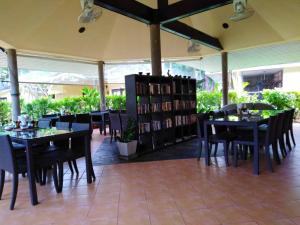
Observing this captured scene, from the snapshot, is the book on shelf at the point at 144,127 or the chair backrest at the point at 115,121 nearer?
the book on shelf at the point at 144,127

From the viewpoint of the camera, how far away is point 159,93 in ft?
20.5

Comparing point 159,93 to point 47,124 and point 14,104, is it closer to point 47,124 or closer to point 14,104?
point 47,124

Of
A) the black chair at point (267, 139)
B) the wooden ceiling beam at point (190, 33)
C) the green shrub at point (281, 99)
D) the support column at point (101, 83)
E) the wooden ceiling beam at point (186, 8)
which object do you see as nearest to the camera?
the black chair at point (267, 139)

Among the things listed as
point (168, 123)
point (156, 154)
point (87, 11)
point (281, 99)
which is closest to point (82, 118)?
point (168, 123)

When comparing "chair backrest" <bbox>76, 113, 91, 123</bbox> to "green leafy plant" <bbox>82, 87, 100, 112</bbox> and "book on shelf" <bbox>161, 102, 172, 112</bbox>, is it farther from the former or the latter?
"green leafy plant" <bbox>82, 87, 100, 112</bbox>

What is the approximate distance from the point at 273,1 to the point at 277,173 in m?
4.88

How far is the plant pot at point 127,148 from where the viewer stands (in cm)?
525

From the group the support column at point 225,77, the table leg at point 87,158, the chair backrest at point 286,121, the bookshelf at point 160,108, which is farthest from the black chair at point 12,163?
the support column at point 225,77

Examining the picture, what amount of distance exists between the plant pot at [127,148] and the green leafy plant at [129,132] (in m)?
0.08

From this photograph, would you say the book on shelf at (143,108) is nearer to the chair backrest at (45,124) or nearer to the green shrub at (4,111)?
the chair backrest at (45,124)

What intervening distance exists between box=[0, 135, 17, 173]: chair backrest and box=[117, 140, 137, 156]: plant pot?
2479 millimetres

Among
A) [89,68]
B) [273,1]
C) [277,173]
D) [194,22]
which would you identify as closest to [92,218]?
[277,173]

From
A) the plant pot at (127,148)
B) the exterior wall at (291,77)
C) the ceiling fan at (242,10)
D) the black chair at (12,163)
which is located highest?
the ceiling fan at (242,10)

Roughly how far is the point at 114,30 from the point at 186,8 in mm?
3482
